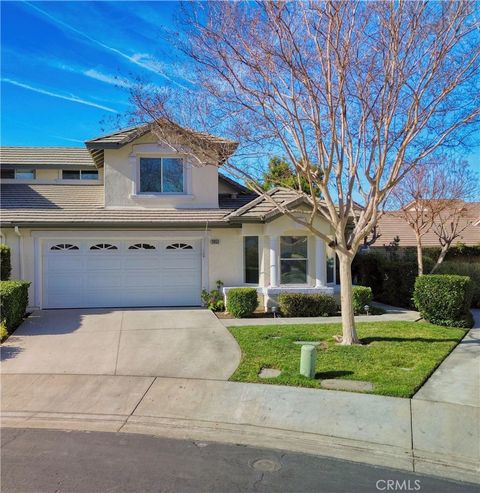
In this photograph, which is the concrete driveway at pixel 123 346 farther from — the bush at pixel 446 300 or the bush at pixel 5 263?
the bush at pixel 446 300

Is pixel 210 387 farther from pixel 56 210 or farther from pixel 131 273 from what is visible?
pixel 56 210

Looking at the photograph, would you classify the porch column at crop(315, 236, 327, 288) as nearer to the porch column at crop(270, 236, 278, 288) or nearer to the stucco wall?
Result: the porch column at crop(270, 236, 278, 288)

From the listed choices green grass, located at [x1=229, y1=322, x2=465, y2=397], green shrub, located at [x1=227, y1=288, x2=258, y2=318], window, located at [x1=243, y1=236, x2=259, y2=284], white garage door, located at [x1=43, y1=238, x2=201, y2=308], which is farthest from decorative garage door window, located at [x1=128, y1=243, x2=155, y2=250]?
green grass, located at [x1=229, y1=322, x2=465, y2=397]

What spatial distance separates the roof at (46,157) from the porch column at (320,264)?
8.77 meters

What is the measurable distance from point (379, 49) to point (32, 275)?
11.2 meters

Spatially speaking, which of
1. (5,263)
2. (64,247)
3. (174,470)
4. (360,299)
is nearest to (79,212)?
(64,247)

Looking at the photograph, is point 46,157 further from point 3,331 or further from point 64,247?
point 3,331

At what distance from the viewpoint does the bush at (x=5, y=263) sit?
42.2 feet

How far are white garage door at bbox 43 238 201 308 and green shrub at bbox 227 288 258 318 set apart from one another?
2.06 m

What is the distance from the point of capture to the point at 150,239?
14.7 m

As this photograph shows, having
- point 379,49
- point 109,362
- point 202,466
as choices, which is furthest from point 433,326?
point 202,466

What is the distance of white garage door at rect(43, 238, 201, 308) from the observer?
47.0ft

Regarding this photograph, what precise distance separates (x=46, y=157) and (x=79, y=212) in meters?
4.32

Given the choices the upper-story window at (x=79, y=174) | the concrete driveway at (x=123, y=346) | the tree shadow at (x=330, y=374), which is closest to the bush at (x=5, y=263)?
the concrete driveway at (x=123, y=346)
